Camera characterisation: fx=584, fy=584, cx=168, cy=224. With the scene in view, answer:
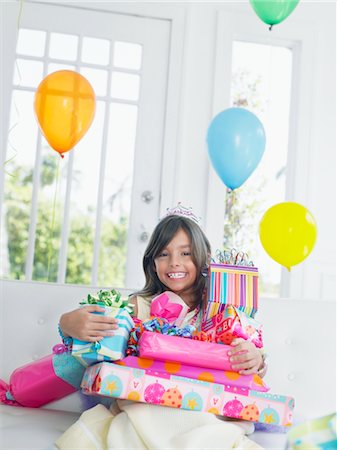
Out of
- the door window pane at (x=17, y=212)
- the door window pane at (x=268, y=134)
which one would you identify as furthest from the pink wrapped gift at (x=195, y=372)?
the door window pane at (x=17, y=212)

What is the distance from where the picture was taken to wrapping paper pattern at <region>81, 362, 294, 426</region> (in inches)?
51.6

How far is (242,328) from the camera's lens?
145cm

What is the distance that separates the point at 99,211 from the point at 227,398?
6.32ft

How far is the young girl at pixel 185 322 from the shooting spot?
4.01 ft

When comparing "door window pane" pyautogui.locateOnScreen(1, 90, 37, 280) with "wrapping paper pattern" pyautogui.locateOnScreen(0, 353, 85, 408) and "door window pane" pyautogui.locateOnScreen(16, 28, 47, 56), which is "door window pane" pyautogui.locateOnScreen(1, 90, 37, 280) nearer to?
"door window pane" pyautogui.locateOnScreen(16, 28, 47, 56)

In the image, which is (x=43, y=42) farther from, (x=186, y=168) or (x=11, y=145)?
(x=186, y=168)

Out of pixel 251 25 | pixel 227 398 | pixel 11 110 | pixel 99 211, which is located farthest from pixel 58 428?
pixel 251 25

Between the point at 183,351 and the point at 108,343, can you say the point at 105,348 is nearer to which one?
the point at 108,343

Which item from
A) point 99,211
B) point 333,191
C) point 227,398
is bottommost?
point 227,398

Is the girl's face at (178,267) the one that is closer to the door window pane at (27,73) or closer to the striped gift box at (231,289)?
the striped gift box at (231,289)

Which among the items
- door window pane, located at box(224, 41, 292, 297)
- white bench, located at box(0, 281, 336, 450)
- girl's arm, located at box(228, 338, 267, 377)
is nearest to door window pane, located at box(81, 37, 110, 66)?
door window pane, located at box(224, 41, 292, 297)

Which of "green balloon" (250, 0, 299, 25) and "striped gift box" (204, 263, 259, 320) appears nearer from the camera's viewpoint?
"striped gift box" (204, 263, 259, 320)

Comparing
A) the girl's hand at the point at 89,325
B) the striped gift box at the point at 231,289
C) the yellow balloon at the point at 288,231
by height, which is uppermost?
the yellow balloon at the point at 288,231

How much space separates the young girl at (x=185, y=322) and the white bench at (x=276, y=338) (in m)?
0.19
